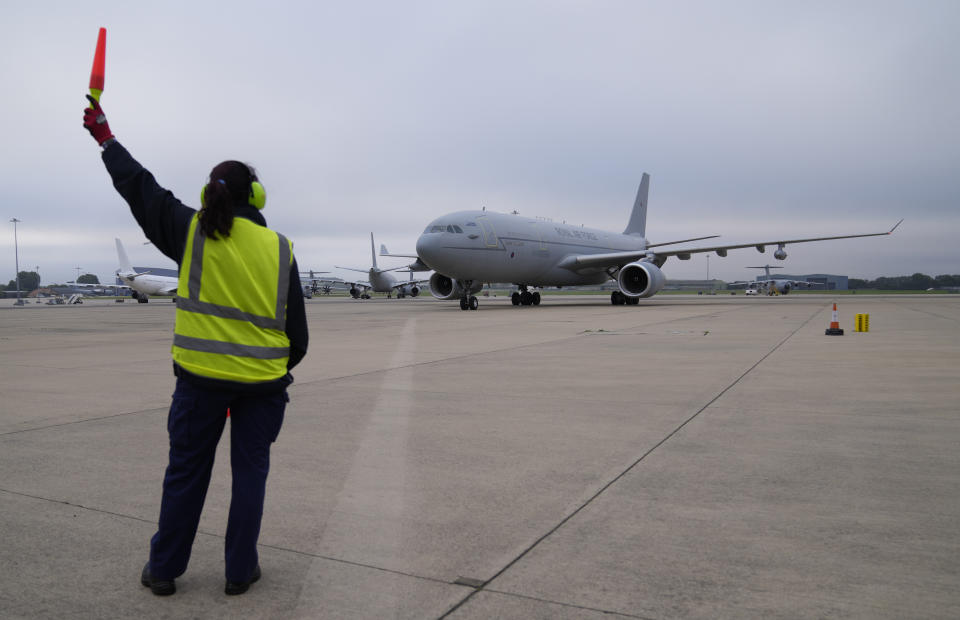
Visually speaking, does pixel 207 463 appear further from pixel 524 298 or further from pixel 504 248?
pixel 524 298

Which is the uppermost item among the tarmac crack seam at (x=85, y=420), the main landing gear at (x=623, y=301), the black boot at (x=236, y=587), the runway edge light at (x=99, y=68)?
the runway edge light at (x=99, y=68)

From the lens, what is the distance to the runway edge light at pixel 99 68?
277 centimetres

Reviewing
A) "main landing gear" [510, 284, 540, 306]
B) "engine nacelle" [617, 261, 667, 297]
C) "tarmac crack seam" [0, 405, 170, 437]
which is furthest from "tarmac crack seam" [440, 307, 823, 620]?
"main landing gear" [510, 284, 540, 306]

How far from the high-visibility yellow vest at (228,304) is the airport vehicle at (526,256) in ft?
68.0

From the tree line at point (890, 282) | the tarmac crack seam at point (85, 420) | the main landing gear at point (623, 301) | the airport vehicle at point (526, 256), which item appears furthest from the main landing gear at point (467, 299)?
the tree line at point (890, 282)

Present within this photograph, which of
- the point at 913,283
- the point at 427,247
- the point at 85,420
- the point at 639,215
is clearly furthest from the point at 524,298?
the point at 913,283

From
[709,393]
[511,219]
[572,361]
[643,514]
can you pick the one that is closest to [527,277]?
[511,219]

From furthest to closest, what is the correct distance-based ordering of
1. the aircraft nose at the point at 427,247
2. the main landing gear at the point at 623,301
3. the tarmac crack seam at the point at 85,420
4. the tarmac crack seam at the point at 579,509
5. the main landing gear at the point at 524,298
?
the main landing gear at the point at 524,298
the main landing gear at the point at 623,301
the aircraft nose at the point at 427,247
the tarmac crack seam at the point at 85,420
the tarmac crack seam at the point at 579,509

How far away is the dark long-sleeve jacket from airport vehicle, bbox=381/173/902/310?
67.4ft

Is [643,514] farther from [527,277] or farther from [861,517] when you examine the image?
[527,277]

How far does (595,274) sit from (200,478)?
29407mm

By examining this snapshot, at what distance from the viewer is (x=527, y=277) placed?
90.0 feet

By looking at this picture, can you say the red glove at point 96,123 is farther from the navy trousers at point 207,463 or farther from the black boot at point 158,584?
the black boot at point 158,584

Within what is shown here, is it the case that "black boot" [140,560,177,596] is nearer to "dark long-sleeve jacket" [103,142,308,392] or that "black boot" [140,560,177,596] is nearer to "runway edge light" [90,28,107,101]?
"dark long-sleeve jacket" [103,142,308,392]
